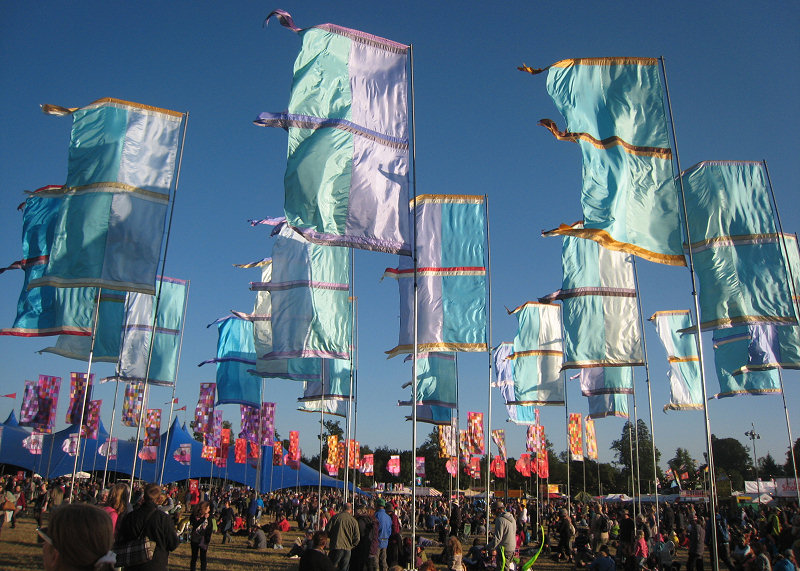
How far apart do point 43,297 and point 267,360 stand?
6.55m

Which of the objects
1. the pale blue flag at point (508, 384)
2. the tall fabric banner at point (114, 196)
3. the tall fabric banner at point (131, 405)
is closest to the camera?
the tall fabric banner at point (114, 196)

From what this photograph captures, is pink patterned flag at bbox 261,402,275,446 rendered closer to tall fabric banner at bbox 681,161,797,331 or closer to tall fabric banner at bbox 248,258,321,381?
tall fabric banner at bbox 248,258,321,381

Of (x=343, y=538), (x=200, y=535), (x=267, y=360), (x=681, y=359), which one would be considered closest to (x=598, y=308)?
(x=681, y=359)

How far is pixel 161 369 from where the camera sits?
23188mm

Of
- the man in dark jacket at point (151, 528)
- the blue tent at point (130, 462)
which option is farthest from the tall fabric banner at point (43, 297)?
the blue tent at point (130, 462)

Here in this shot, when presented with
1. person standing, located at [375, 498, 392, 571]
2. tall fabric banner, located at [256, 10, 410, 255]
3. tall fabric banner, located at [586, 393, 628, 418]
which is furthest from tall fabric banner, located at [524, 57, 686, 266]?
tall fabric banner, located at [586, 393, 628, 418]

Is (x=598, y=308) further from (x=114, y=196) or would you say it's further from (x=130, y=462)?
(x=130, y=462)

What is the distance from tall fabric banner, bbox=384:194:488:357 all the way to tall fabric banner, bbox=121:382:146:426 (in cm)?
1692

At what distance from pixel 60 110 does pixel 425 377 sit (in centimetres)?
1230

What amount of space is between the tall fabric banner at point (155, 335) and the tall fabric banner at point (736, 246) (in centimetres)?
1703

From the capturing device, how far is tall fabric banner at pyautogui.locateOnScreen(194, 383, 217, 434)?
1155 inches

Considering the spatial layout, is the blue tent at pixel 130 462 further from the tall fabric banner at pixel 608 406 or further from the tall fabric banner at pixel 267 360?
the tall fabric banner at pixel 608 406

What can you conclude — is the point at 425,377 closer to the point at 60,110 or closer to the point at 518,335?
the point at 518,335

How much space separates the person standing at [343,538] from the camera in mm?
10734
